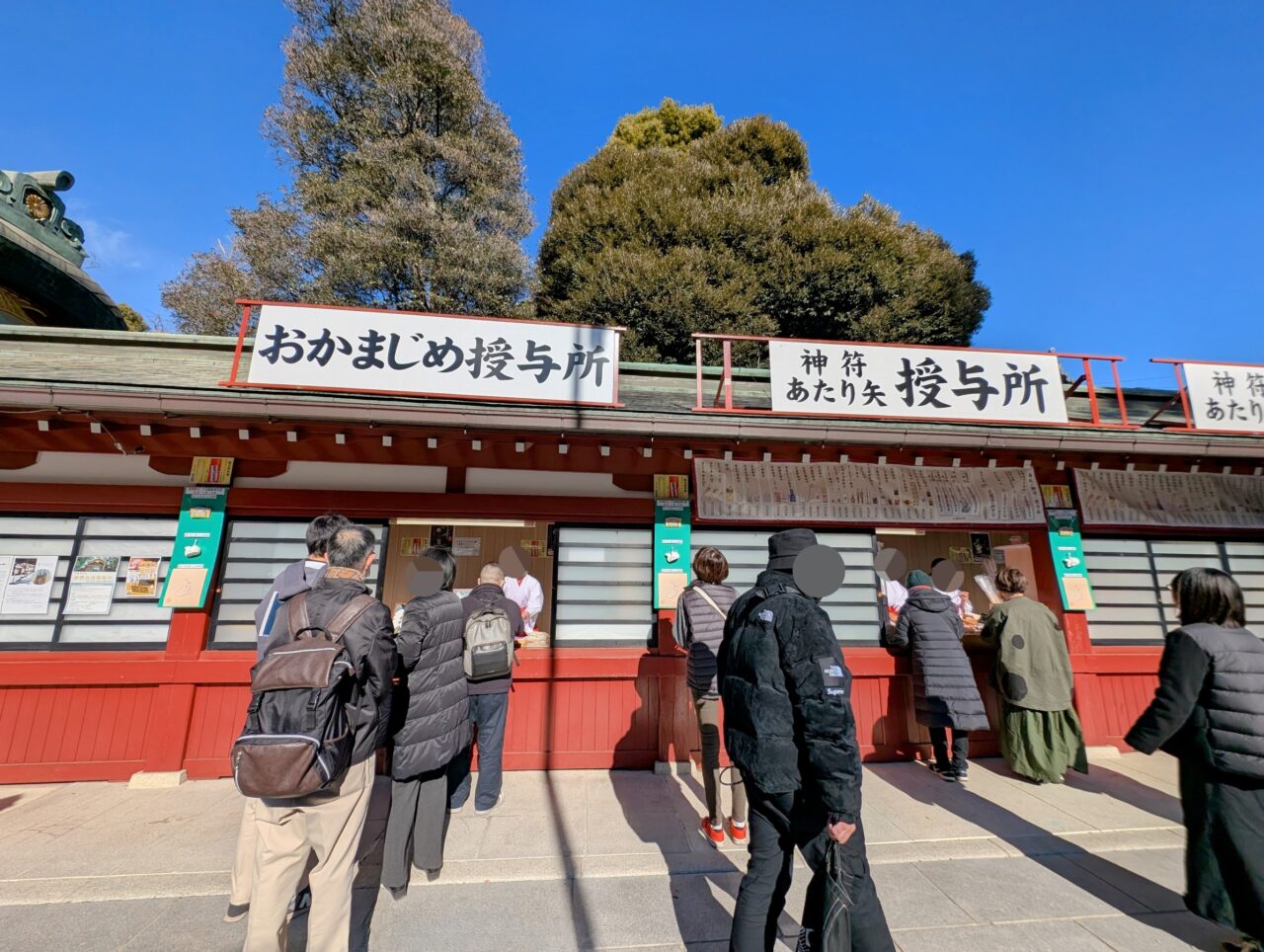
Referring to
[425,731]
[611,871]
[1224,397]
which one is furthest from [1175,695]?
[1224,397]

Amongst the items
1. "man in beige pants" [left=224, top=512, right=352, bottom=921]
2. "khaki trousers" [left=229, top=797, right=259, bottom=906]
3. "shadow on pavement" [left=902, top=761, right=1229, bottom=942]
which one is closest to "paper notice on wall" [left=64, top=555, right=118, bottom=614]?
"man in beige pants" [left=224, top=512, right=352, bottom=921]

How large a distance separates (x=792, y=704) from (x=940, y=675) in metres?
3.56

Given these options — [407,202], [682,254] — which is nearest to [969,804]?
[682,254]

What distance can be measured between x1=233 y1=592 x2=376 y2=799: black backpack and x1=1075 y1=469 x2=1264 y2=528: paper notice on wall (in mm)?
7420

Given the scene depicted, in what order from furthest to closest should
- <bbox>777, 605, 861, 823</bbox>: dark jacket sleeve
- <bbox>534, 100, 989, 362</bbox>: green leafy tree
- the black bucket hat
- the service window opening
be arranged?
<bbox>534, 100, 989, 362</bbox>: green leafy tree, the service window opening, the black bucket hat, <bbox>777, 605, 861, 823</bbox>: dark jacket sleeve

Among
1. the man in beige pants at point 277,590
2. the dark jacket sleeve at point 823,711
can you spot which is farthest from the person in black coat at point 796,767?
the man in beige pants at point 277,590

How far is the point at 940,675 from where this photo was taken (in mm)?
4996

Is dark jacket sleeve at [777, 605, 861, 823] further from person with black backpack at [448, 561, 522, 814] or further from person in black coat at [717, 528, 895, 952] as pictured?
person with black backpack at [448, 561, 522, 814]

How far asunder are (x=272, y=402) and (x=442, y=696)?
2.90 meters

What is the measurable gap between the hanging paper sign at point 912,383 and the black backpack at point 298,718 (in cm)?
478

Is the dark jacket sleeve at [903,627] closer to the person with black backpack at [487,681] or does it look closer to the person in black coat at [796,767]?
the person in black coat at [796,767]

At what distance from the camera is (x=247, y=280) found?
53.0 feet

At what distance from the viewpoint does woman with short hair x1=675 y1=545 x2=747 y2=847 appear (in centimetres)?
377

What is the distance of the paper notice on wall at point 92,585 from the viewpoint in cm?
499
